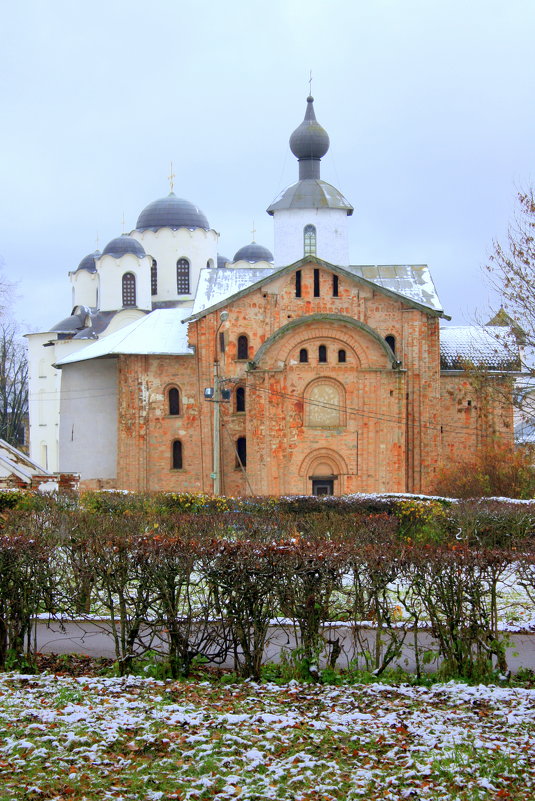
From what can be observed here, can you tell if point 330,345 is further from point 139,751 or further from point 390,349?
point 139,751

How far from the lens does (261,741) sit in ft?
21.1

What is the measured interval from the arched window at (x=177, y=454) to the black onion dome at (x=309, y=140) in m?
12.5

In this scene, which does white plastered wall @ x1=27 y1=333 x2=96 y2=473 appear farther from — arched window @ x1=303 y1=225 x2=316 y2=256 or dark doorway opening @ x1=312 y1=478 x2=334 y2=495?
dark doorway opening @ x1=312 y1=478 x2=334 y2=495

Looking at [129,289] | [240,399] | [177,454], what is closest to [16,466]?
[177,454]

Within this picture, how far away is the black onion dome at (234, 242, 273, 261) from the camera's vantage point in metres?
47.0

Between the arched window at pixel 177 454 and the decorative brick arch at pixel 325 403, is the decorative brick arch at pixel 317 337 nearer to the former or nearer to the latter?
the decorative brick arch at pixel 325 403

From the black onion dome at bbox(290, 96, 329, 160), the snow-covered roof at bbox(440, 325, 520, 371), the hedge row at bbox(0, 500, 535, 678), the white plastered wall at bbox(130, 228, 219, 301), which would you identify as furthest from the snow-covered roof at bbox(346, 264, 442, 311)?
the hedge row at bbox(0, 500, 535, 678)

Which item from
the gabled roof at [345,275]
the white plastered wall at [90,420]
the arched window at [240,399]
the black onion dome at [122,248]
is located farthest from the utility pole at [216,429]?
the black onion dome at [122,248]

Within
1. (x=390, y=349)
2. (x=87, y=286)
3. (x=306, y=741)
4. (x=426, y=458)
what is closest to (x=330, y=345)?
(x=390, y=349)

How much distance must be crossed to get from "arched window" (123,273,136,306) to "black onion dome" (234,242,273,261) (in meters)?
8.72

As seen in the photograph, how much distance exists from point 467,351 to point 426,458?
14.3ft

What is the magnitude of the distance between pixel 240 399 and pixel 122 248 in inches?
492

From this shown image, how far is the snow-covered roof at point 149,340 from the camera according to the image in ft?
97.9

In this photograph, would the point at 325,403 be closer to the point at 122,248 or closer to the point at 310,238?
the point at 310,238
